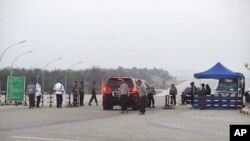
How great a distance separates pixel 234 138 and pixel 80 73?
101 m

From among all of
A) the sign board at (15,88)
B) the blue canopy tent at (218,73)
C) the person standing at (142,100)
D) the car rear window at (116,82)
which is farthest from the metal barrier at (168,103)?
the sign board at (15,88)

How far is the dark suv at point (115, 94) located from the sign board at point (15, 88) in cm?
621

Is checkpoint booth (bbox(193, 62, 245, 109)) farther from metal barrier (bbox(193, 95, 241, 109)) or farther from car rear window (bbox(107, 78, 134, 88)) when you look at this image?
car rear window (bbox(107, 78, 134, 88))

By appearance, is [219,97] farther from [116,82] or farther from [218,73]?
[116,82]

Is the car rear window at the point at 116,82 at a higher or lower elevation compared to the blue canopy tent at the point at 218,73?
lower

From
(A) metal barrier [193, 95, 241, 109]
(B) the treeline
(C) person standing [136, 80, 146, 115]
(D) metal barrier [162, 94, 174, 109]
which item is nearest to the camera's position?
(C) person standing [136, 80, 146, 115]

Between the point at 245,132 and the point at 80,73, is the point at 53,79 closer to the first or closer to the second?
the point at 80,73

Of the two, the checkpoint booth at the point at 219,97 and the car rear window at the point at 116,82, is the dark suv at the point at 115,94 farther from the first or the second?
the checkpoint booth at the point at 219,97

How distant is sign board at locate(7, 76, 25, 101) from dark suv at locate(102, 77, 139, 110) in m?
6.21

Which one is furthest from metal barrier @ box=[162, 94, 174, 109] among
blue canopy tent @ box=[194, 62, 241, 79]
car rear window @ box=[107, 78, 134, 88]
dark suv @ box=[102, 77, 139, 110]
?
car rear window @ box=[107, 78, 134, 88]

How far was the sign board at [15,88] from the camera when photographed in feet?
105

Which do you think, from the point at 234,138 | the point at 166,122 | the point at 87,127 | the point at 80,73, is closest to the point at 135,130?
the point at 87,127

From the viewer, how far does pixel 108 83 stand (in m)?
28.6

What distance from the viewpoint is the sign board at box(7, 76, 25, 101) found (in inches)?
1265
